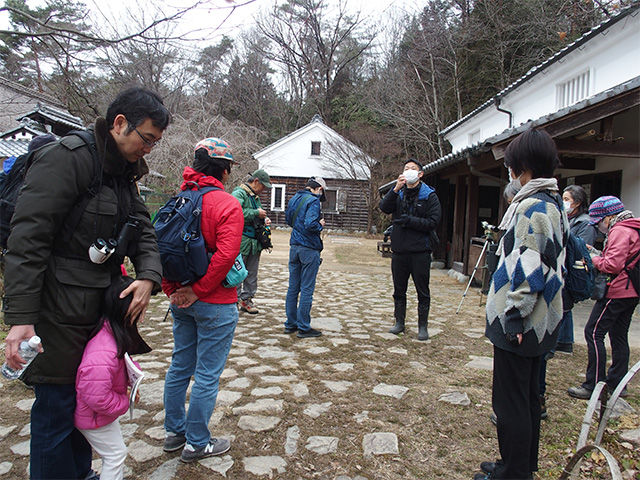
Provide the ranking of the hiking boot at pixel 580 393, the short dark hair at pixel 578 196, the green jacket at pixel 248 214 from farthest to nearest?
the green jacket at pixel 248 214, the short dark hair at pixel 578 196, the hiking boot at pixel 580 393

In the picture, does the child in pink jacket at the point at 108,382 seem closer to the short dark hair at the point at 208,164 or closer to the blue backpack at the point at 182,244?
the blue backpack at the point at 182,244

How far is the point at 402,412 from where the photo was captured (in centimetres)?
316

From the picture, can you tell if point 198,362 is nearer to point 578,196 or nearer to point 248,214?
point 248,214

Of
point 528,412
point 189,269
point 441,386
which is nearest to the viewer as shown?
point 528,412

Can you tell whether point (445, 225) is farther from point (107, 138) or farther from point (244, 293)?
point (107, 138)

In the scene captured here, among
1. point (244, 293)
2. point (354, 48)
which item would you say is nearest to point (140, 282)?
point (244, 293)

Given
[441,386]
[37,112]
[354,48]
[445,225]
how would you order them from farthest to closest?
[354,48]
[445,225]
[37,112]
[441,386]

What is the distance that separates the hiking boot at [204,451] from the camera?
2438mm

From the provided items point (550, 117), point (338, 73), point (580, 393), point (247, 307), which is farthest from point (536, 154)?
point (338, 73)

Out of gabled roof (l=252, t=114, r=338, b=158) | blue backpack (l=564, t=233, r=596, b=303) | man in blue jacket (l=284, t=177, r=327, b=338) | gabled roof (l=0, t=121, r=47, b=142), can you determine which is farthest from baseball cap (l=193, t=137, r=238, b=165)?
gabled roof (l=252, t=114, r=338, b=158)

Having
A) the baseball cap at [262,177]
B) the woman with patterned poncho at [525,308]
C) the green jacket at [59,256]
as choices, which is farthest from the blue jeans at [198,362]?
the baseball cap at [262,177]

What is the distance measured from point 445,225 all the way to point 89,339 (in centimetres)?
1225

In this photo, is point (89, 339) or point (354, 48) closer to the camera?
point (89, 339)

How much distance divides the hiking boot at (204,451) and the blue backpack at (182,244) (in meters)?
0.98
